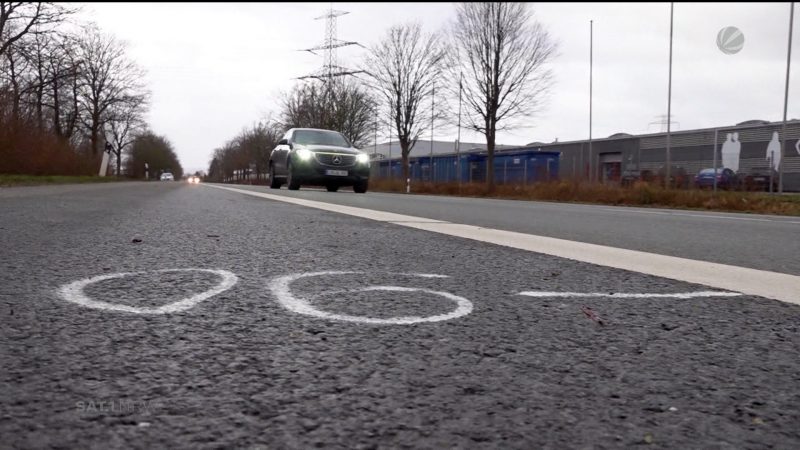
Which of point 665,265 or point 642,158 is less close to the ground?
point 642,158

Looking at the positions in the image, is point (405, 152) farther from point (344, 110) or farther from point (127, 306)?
point (127, 306)

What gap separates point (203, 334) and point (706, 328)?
1.42 metres

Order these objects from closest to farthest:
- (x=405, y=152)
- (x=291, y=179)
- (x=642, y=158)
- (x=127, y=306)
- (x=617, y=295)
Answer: (x=127, y=306)
(x=617, y=295)
(x=291, y=179)
(x=642, y=158)
(x=405, y=152)

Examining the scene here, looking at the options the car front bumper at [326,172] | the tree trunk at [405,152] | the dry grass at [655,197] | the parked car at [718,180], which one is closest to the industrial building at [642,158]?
the parked car at [718,180]

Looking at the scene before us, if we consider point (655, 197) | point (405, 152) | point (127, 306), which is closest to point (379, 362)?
point (127, 306)

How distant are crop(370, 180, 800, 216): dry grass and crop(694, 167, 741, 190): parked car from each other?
1.04 meters

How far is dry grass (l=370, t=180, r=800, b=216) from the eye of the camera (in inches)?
584

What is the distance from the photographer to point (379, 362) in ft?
4.39

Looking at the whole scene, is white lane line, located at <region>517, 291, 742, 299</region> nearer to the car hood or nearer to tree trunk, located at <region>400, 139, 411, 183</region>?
the car hood

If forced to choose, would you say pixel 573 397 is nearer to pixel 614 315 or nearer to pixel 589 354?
pixel 589 354

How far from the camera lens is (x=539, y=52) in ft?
94.5

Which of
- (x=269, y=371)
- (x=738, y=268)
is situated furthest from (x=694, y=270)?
(x=269, y=371)

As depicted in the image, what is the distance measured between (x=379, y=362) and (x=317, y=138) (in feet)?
47.3

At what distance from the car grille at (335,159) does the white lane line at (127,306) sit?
1222 centimetres
